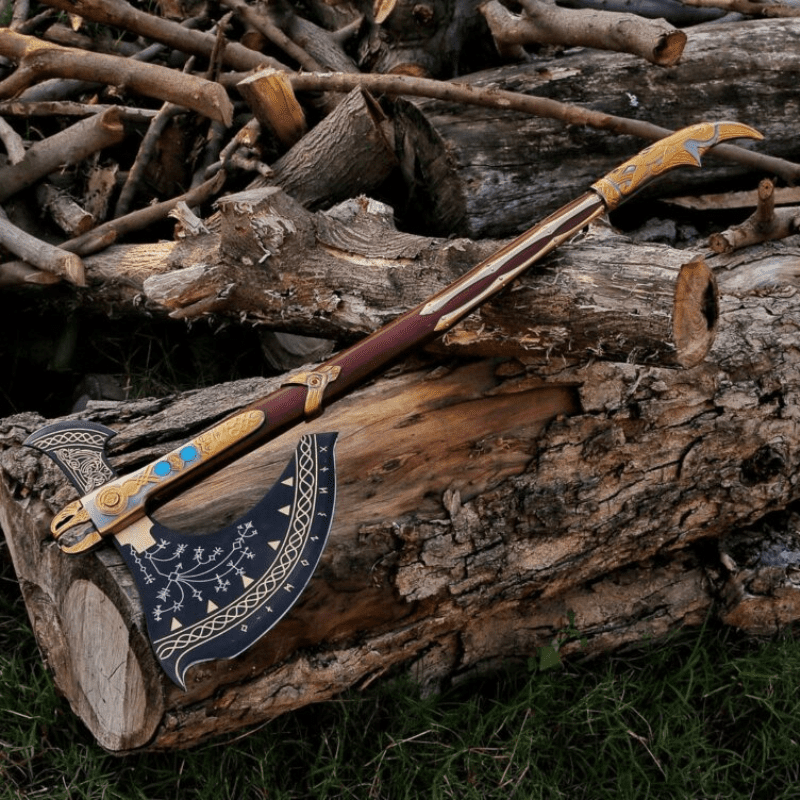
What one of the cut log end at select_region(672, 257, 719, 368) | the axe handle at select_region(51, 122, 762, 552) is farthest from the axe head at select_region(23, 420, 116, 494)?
the cut log end at select_region(672, 257, 719, 368)

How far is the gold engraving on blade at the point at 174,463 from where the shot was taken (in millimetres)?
1929

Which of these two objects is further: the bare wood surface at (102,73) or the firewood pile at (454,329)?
the bare wood surface at (102,73)

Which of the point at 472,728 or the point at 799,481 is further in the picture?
the point at 799,481

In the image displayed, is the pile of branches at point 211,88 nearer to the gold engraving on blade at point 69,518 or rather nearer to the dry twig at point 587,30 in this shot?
the dry twig at point 587,30

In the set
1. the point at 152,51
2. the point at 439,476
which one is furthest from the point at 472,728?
the point at 152,51

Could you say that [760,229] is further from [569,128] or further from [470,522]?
[470,522]

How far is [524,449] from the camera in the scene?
7.39ft

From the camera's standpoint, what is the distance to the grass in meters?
2.19

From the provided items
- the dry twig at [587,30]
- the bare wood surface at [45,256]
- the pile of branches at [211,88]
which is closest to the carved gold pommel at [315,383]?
the pile of branches at [211,88]

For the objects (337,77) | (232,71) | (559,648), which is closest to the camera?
(559,648)

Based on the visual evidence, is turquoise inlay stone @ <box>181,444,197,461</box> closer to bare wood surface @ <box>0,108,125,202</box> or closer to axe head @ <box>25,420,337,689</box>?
axe head @ <box>25,420,337,689</box>

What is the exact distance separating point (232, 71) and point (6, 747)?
227cm

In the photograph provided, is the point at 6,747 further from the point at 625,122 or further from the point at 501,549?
the point at 625,122

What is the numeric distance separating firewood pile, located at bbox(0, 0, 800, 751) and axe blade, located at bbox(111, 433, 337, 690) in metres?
0.07
